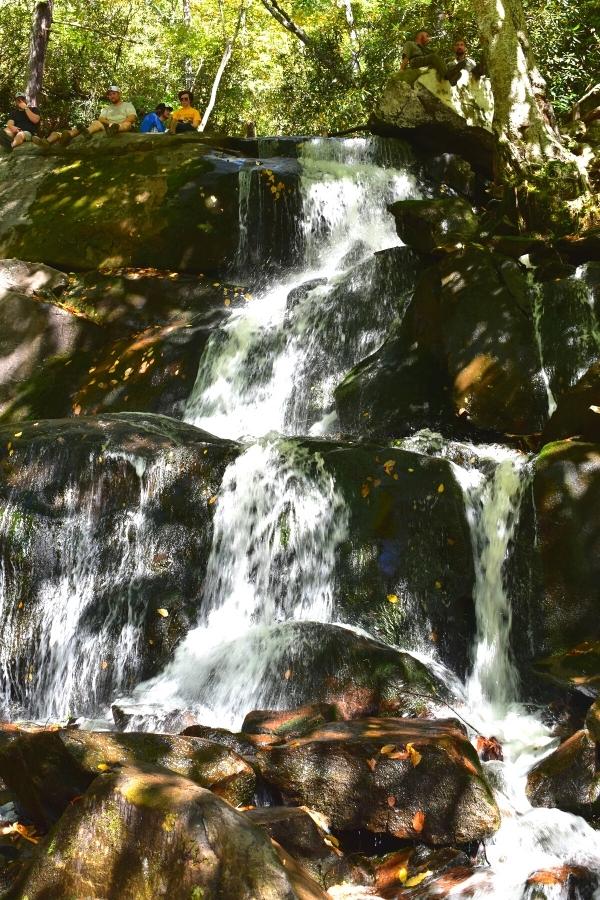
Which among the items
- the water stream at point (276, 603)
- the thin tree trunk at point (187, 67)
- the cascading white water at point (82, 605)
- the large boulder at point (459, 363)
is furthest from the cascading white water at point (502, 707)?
the thin tree trunk at point (187, 67)

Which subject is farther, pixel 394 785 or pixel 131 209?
pixel 131 209

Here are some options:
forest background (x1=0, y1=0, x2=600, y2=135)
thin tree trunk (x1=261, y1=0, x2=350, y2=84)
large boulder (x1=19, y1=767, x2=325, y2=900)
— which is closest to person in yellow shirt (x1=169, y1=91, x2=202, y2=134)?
forest background (x1=0, y1=0, x2=600, y2=135)

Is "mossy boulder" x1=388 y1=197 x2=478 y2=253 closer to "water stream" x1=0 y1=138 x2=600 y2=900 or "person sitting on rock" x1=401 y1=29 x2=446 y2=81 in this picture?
"water stream" x1=0 y1=138 x2=600 y2=900

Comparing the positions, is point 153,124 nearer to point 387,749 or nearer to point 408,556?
point 408,556

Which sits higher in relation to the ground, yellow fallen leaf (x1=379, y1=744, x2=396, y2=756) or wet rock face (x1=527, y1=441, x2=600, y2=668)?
wet rock face (x1=527, y1=441, x2=600, y2=668)

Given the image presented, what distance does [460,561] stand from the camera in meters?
6.97

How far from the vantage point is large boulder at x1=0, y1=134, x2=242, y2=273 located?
512 inches

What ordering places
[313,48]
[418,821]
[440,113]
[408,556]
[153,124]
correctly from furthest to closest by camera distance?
[313,48], [153,124], [440,113], [408,556], [418,821]

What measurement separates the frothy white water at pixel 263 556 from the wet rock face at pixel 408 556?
191mm

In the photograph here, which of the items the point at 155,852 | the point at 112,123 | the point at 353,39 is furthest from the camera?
the point at 353,39

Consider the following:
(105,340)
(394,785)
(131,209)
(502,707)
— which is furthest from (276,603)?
(131,209)

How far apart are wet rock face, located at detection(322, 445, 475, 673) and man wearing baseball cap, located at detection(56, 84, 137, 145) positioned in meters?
10.4

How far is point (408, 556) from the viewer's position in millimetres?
6992

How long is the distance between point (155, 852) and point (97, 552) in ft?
14.5
